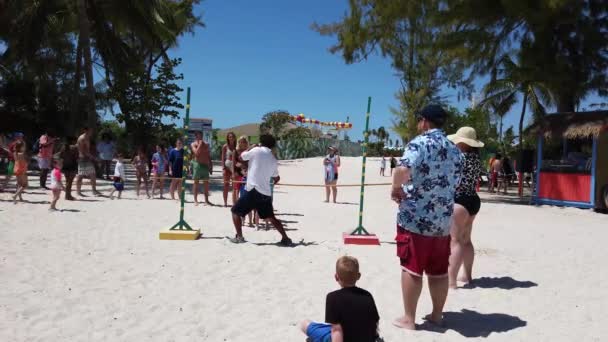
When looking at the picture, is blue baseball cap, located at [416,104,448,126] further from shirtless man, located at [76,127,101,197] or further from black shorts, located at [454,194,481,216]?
shirtless man, located at [76,127,101,197]

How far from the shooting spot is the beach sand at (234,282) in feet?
13.2

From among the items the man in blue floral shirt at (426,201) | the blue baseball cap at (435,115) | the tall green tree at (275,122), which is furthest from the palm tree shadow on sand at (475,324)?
the tall green tree at (275,122)

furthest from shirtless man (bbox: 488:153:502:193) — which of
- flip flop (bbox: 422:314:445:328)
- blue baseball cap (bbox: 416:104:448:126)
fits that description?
blue baseball cap (bbox: 416:104:448:126)

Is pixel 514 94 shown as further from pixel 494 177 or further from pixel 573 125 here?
pixel 573 125

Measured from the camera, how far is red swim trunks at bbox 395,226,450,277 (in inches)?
153

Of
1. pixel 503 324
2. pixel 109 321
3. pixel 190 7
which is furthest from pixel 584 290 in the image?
pixel 190 7

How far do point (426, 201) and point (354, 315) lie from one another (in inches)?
47.1

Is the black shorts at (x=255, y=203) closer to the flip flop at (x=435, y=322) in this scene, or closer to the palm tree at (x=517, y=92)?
the flip flop at (x=435, y=322)

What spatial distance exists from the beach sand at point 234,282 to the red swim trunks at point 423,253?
0.54m

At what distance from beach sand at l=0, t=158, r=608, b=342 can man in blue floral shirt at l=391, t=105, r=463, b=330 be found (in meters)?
0.56

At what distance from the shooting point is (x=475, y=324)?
14.2 ft

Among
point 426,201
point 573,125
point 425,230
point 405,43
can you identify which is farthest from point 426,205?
point 405,43

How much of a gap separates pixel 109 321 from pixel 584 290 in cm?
496

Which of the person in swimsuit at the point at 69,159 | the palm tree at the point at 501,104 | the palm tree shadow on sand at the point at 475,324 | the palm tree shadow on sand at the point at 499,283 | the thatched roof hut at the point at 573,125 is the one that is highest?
the palm tree at the point at 501,104
